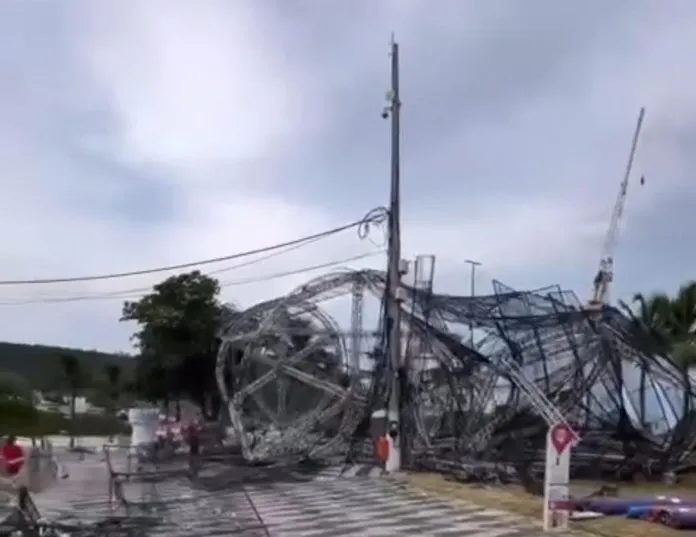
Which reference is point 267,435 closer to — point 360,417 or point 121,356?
point 360,417

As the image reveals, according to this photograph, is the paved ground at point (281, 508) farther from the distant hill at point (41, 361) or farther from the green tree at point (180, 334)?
the distant hill at point (41, 361)

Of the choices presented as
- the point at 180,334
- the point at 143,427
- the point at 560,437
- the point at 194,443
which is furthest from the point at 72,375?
the point at 560,437

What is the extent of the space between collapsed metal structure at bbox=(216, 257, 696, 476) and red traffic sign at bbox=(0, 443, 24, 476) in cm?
1259

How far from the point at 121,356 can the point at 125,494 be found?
45.4 meters

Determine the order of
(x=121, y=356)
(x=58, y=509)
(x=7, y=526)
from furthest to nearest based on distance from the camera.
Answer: (x=121, y=356) → (x=58, y=509) → (x=7, y=526)

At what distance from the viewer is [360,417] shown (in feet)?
91.2

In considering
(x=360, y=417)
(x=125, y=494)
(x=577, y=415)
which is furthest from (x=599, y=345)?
(x=125, y=494)

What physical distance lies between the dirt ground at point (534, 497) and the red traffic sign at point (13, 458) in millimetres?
7473

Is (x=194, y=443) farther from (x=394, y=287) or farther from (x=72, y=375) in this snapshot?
(x=72, y=375)

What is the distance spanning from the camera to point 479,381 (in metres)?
25.0

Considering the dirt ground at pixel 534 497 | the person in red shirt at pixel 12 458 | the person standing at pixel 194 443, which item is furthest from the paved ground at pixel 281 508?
the person in red shirt at pixel 12 458

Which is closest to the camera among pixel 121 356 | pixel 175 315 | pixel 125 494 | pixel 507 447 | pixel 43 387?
pixel 125 494

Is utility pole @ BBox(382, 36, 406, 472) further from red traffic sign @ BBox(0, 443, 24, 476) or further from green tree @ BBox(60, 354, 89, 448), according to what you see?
green tree @ BBox(60, 354, 89, 448)

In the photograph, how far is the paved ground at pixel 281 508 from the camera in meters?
15.0
